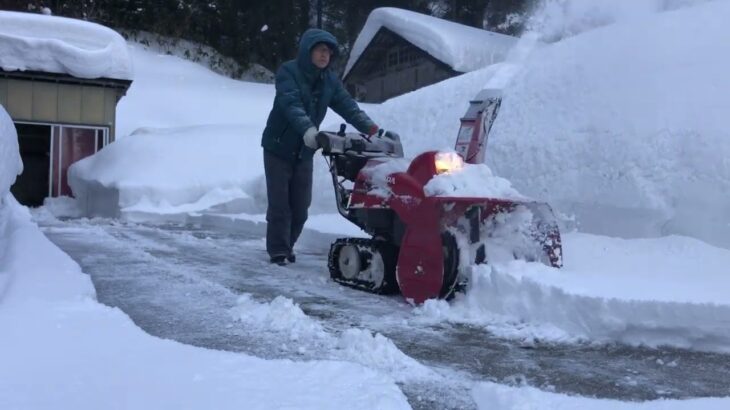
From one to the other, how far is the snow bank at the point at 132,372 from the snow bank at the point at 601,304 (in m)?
1.29

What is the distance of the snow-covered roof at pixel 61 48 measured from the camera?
1498 centimetres

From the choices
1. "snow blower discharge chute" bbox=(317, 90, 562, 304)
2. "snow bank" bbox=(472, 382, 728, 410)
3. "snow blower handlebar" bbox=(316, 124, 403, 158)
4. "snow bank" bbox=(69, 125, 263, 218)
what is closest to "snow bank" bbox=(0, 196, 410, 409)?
"snow bank" bbox=(472, 382, 728, 410)

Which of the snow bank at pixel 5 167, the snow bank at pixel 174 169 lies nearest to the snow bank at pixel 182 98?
the snow bank at pixel 174 169

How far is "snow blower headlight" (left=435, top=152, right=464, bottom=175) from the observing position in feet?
14.6

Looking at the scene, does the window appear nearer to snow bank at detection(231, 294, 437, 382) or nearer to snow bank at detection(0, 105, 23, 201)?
snow bank at detection(0, 105, 23, 201)

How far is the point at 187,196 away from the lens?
1231cm

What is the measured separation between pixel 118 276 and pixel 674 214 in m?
4.02

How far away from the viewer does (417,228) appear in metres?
4.37

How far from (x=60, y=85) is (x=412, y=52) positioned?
948cm

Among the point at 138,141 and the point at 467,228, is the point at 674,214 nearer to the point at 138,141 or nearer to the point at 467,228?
the point at 467,228

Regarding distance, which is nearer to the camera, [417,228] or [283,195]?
[417,228]

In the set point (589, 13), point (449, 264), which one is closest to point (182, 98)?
point (589, 13)

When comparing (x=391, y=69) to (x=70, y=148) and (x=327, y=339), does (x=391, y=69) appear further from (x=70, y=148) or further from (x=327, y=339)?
(x=327, y=339)

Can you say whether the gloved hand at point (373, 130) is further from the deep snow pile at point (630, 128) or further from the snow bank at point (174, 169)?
the snow bank at point (174, 169)
